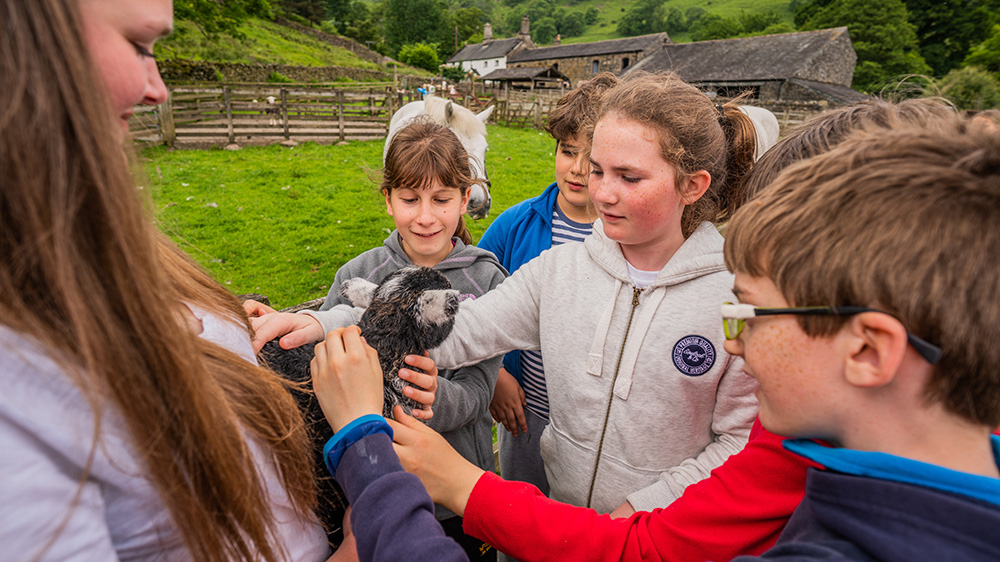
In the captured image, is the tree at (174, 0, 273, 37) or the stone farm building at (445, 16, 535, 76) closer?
the tree at (174, 0, 273, 37)

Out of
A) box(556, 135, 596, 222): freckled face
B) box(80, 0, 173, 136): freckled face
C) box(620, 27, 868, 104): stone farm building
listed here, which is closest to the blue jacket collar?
box(80, 0, 173, 136): freckled face

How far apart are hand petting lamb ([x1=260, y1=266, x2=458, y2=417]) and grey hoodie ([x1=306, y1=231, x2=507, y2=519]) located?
0.25m

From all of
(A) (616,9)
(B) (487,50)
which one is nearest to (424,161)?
(B) (487,50)

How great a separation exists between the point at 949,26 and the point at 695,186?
73.2 metres

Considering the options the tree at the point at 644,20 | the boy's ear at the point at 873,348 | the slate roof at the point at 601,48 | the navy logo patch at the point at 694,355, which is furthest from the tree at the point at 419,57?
the boy's ear at the point at 873,348

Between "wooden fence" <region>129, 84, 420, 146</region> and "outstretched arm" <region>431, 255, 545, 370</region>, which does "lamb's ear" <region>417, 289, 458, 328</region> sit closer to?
"outstretched arm" <region>431, 255, 545, 370</region>

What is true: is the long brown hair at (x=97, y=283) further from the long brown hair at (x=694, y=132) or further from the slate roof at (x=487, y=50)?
the slate roof at (x=487, y=50)

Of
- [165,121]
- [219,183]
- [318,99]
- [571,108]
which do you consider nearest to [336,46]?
[318,99]

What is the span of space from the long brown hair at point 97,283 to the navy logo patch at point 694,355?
151 centimetres

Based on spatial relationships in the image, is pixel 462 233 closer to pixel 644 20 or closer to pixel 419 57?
pixel 419 57

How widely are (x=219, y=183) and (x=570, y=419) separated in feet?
40.1

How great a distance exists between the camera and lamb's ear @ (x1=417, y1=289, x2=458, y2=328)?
1.84 metres

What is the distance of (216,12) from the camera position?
23500mm

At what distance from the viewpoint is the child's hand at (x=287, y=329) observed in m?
1.82
